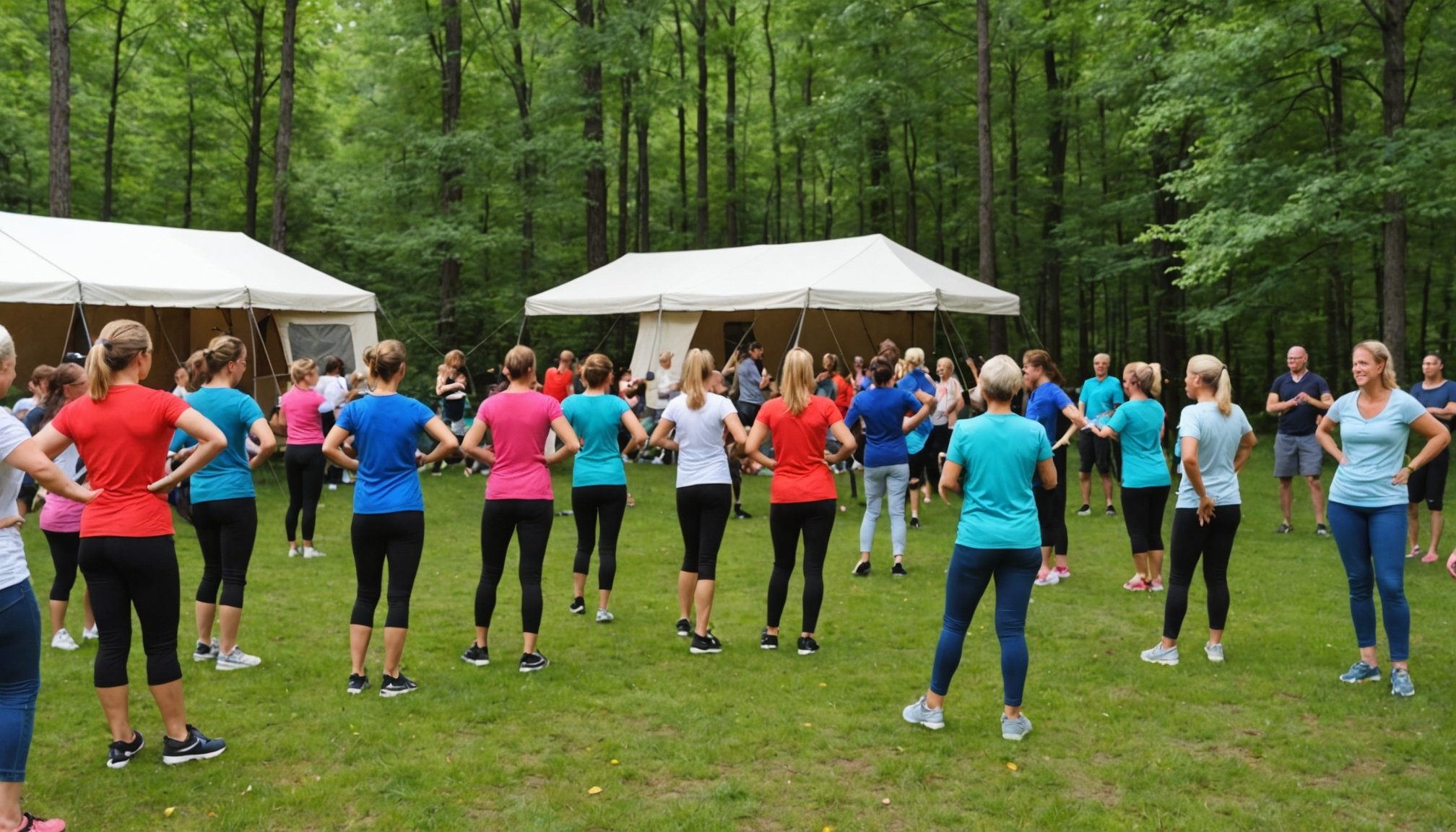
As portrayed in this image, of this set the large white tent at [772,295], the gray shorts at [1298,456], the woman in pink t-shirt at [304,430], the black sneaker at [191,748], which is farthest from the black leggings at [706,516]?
the large white tent at [772,295]

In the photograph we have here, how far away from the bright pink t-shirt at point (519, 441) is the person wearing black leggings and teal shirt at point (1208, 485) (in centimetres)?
331

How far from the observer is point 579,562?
22.3ft

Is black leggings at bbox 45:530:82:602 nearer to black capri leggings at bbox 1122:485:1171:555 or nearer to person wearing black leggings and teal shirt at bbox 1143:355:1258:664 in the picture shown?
person wearing black leggings and teal shirt at bbox 1143:355:1258:664

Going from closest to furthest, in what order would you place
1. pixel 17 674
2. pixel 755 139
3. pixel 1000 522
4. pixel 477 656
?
pixel 17 674 → pixel 1000 522 → pixel 477 656 → pixel 755 139

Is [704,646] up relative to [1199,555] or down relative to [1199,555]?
down

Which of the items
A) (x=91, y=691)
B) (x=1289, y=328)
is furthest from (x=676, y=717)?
(x=1289, y=328)

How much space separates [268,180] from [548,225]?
739 centimetres

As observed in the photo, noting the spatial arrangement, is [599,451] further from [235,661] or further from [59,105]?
[59,105]

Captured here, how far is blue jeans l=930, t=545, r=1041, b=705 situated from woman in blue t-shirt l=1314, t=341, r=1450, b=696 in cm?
192

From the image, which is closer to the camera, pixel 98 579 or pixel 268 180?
pixel 98 579

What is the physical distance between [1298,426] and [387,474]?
852 cm

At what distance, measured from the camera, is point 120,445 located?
12.6ft

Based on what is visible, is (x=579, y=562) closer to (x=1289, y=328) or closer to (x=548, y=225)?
(x=548, y=225)

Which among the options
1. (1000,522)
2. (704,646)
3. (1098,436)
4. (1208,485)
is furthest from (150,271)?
(1208,485)
